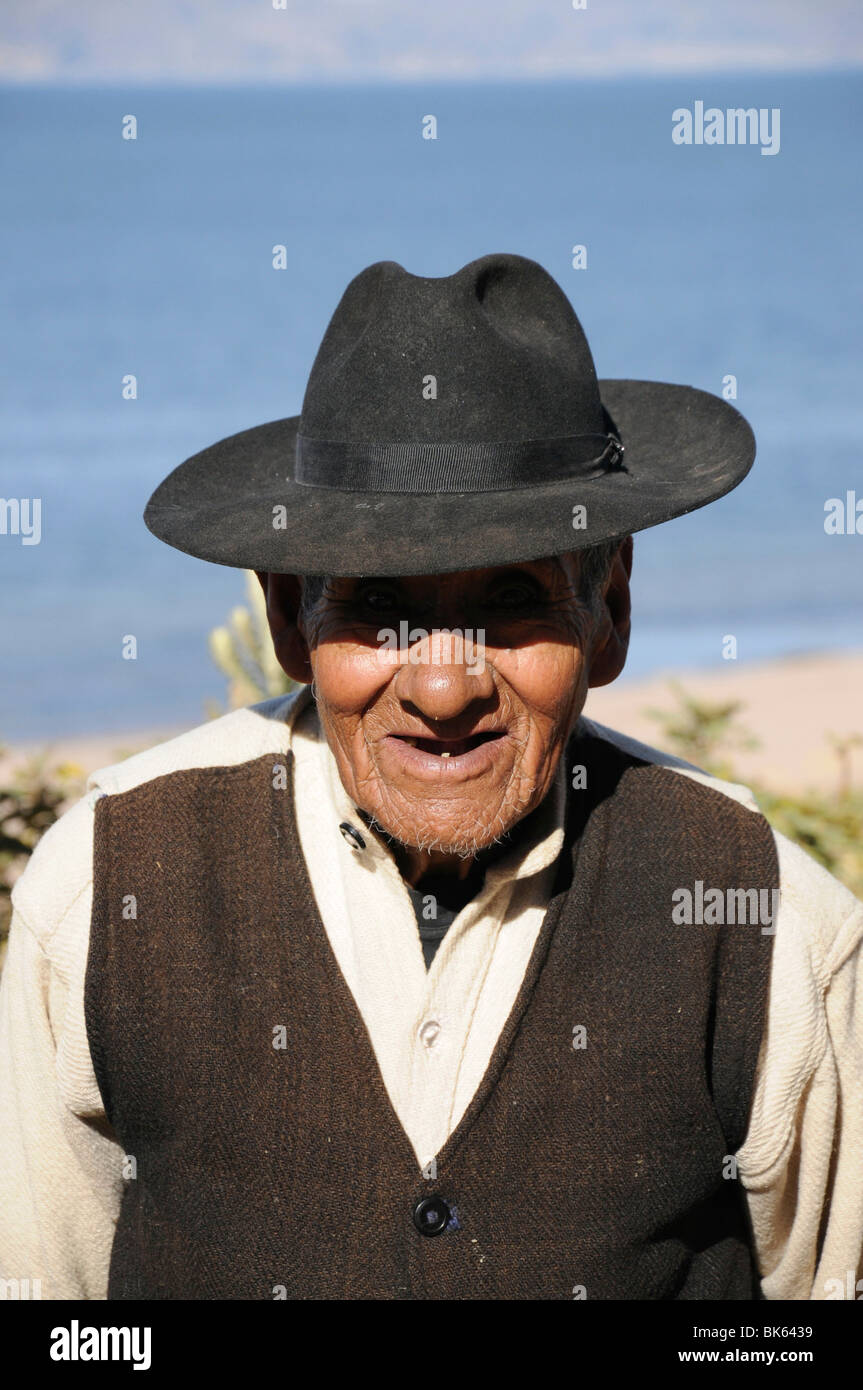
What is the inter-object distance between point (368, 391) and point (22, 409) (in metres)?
Result: 15.9

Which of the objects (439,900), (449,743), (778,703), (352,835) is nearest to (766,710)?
(778,703)

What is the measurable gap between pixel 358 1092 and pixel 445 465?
93 centimetres

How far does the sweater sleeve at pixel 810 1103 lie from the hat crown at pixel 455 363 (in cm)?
84

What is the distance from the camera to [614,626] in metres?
2.42

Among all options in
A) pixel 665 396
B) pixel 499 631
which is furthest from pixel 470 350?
pixel 665 396

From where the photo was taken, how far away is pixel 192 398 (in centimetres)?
1711

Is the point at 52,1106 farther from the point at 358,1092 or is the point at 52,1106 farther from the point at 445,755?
the point at 445,755

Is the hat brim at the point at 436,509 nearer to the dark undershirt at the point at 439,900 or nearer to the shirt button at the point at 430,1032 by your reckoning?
the dark undershirt at the point at 439,900

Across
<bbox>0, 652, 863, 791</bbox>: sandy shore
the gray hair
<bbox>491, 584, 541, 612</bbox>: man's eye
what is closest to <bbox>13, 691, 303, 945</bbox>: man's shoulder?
the gray hair

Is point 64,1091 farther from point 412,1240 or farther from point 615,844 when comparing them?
point 615,844

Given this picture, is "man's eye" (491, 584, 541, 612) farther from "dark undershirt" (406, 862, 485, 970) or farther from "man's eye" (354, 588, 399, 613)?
"dark undershirt" (406, 862, 485, 970)

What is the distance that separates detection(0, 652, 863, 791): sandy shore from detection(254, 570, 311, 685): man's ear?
16.2ft

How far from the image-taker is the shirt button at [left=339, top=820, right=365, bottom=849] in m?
2.30

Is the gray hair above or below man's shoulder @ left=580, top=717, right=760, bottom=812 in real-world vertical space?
above
